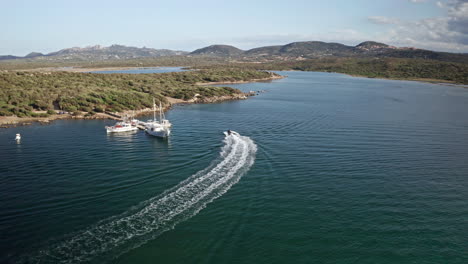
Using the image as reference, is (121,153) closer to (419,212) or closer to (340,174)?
(340,174)

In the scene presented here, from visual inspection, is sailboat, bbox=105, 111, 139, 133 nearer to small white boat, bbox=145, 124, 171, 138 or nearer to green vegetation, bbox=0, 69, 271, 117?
small white boat, bbox=145, 124, 171, 138

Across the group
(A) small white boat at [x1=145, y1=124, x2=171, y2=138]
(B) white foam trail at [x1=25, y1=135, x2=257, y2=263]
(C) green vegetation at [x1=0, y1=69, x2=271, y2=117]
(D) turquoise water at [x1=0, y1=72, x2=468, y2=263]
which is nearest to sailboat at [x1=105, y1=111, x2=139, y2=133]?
(D) turquoise water at [x1=0, y1=72, x2=468, y2=263]

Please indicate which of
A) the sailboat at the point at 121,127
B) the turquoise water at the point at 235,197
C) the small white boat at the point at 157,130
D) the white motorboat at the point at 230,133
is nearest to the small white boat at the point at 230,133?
the white motorboat at the point at 230,133

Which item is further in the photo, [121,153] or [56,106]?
[56,106]

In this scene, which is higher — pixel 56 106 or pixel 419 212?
pixel 56 106

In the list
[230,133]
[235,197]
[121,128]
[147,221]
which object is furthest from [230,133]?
[147,221]

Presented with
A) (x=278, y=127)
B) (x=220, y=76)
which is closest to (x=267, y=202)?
(x=278, y=127)
